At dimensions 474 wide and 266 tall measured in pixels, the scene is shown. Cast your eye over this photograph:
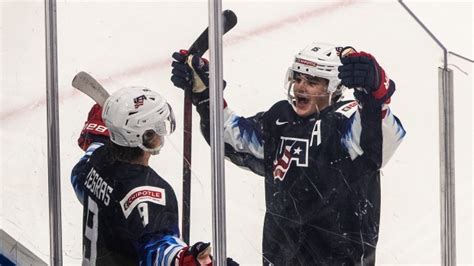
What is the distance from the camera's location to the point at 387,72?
2922 millimetres

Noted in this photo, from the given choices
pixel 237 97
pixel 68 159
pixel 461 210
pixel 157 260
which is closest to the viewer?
pixel 461 210

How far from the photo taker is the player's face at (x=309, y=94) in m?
3.01

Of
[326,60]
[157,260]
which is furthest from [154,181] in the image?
[326,60]

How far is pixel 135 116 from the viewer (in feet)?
11.2

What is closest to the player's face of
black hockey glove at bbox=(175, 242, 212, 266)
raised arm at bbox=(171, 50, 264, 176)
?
raised arm at bbox=(171, 50, 264, 176)

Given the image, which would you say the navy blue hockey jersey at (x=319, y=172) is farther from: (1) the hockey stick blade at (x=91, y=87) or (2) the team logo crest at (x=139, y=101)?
(1) the hockey stick blade at (x=91, y=87)

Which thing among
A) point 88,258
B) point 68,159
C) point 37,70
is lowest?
point 88,258

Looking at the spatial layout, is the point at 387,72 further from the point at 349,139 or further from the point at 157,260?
the point at 157,260

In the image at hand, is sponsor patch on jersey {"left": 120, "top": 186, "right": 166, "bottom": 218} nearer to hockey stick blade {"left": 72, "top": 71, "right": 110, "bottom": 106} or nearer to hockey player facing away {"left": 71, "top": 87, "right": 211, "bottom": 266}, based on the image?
hockey player facing away {"left": 71, "top": 87, "right": 211, "bottom": 266}

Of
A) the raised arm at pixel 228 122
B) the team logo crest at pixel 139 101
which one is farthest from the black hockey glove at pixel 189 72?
the team logo crest at pixel 139 101

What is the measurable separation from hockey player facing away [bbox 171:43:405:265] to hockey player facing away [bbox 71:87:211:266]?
259mm

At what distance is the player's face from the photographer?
3014 millimetres

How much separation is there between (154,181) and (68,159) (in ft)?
1.24

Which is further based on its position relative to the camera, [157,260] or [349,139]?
[157,260]
